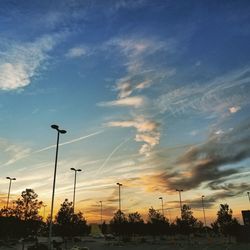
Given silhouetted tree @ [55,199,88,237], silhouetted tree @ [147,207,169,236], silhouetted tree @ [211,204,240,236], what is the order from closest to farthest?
silhouetted tree @ [55,199,88,237] → silhouetted tree @ [211,204,240,236] → silhouetted tree @ [147,207,169,236]

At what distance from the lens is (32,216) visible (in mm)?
37719

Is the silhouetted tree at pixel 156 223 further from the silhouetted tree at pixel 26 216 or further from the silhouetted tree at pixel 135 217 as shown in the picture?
the silhouetted tree at pixel 26 216

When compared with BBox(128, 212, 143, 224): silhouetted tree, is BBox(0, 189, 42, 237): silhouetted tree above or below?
below

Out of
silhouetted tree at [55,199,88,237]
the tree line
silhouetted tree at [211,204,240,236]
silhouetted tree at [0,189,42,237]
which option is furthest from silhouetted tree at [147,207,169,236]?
silhouetted tree at [0,189,42,237]

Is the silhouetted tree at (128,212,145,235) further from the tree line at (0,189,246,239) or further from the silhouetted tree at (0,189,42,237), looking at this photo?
the silhouetted tree at (0,189,42,237)

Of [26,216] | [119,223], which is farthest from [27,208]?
[119,223]

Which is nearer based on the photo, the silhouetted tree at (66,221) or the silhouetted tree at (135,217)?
the silhouetted tree at (66,221)

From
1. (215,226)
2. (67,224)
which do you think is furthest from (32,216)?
(215,226)

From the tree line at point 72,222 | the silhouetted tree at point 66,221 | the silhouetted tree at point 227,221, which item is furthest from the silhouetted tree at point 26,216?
the silhouetted tree at point 227,221

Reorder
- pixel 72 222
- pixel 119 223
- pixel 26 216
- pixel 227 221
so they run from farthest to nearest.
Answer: pixel 119 223 → pixel 227 221 → pixel 72 222 → pixel 26 216

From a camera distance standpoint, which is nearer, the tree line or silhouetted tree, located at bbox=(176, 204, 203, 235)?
the tree line

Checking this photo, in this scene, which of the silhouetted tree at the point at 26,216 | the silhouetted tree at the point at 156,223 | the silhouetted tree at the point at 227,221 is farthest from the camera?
the silhouetted tree at the point at 156,223

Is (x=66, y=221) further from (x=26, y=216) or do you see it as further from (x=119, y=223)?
(x=119, y=223)

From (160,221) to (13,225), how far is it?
54592 millimetres
